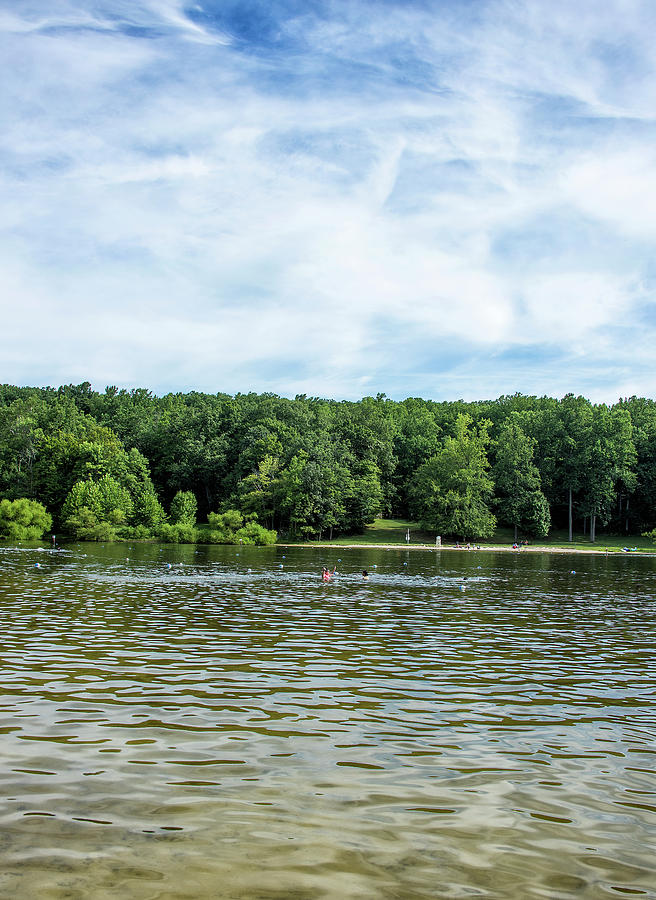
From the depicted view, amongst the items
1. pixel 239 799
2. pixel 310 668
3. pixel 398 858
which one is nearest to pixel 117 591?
pixel 310 668

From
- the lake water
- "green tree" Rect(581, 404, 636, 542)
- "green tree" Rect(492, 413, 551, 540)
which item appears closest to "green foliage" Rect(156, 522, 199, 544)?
Answer: "green tree" Rect(492, 413, 551, 540)

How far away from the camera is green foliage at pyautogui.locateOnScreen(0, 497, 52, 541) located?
85.1m

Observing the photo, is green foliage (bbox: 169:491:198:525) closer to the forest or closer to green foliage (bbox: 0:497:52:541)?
the forest

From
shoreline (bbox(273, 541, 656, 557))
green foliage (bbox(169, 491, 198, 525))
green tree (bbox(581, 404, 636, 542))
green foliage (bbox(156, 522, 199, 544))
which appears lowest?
shoreline (bbox(273, 541, 656, 557))

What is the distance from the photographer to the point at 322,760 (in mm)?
10898

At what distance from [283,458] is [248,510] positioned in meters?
12.3

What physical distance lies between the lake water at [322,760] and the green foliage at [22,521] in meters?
65.8

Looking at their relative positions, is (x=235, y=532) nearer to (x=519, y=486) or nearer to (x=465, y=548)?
(x=465, y=548)

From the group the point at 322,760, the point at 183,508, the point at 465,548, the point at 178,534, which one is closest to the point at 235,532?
the point at 178,534

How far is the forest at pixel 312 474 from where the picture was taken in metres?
106

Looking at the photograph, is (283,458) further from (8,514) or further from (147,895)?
(147,895)

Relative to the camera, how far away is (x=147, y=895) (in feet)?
22.1

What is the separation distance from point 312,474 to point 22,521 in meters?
41.5

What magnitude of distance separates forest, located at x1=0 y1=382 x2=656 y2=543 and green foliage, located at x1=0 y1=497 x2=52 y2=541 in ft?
1.15
